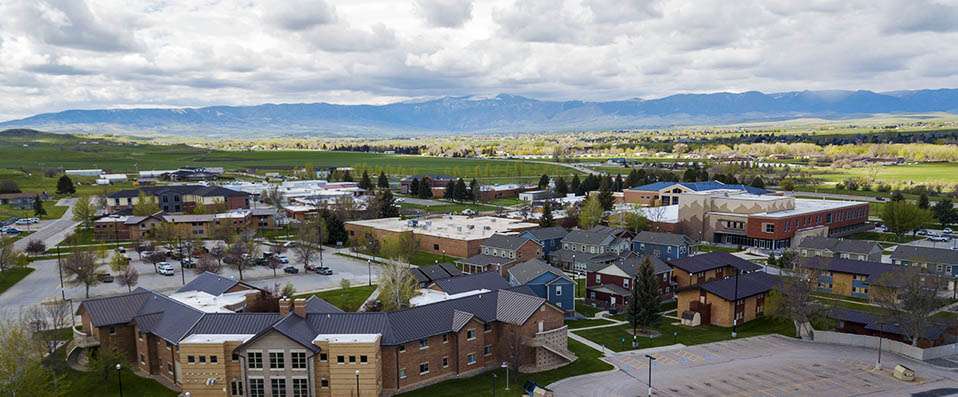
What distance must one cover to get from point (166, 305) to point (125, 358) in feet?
12.9

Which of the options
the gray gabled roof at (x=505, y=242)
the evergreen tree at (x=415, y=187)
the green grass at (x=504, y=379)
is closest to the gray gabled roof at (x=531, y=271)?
the green grass at (x=504, y=379)

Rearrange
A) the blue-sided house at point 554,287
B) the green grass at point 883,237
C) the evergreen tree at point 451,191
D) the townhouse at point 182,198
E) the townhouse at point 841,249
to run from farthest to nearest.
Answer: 1. the evergreen tree at point 451,191
2. the townhouse at point 182,198
3. the green grass at point 883,237
4. the townhouse at point 841,249
5. the blue-sided house at point 554,287

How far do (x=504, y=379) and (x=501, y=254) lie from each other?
32949 mm

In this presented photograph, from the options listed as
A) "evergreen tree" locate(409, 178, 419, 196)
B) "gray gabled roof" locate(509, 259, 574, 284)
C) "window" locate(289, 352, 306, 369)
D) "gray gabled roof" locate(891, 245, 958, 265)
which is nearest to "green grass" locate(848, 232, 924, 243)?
"gray gabled roof" locate(891, 245, 958, 265)

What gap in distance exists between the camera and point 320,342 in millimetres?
35062

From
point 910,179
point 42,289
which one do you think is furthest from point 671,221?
point 910,179

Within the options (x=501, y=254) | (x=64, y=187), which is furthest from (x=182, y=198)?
(x=501, y=254)

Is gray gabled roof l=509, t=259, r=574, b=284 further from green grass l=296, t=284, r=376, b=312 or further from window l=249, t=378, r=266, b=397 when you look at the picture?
window l=249, t=378, r=266, b=397

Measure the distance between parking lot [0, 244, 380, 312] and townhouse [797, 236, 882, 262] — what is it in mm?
49356

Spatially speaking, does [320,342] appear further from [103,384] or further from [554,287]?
[554,287]

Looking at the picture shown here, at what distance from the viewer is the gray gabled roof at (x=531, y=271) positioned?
2117 inches

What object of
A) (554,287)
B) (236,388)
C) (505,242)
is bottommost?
(236,388)

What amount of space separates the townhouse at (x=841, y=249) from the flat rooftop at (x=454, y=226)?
34470mm

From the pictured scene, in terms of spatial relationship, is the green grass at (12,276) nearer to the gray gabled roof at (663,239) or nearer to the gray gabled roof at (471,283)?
the gray gabled roof at (471,283)
